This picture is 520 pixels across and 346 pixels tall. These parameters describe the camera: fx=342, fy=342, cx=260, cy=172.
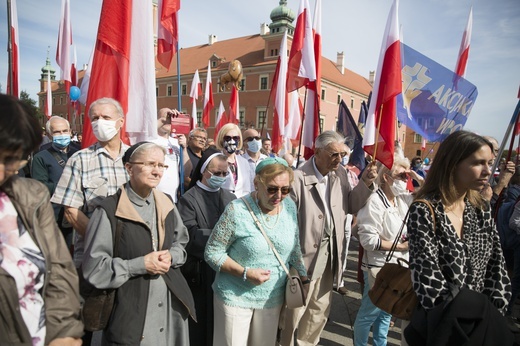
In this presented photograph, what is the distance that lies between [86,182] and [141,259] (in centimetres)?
75

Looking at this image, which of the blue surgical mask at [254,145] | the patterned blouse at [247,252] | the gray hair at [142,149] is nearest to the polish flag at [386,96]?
the patterned blouse at [247,252]

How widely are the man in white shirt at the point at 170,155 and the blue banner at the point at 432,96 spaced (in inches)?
108

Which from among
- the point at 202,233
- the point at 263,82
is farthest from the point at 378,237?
the point at 263,82

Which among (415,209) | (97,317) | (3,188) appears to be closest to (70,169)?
(97,317)

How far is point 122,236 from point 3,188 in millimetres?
871

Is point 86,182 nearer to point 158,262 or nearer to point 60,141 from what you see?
point 158,262

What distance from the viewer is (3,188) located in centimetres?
129

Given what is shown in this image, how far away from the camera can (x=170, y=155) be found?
3.98m

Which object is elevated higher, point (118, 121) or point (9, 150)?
point (118, 121)

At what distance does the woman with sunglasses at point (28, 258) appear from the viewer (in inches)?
46.9

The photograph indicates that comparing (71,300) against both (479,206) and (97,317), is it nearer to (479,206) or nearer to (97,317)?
(97,317)

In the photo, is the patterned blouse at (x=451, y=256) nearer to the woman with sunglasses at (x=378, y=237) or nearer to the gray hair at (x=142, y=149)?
the woman with sunglasses at (x=378, y=237)

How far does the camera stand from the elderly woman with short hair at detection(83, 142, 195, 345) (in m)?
2.01

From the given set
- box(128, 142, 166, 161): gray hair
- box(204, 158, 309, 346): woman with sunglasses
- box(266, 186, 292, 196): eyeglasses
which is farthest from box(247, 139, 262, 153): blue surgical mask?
box(128, 142, 166, 161): gray hair
